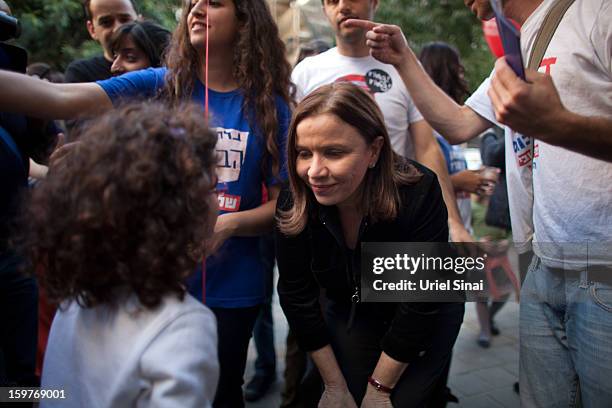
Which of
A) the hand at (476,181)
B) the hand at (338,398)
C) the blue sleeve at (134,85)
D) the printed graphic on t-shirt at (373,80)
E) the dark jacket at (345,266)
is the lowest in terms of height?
the hand at (338,398)

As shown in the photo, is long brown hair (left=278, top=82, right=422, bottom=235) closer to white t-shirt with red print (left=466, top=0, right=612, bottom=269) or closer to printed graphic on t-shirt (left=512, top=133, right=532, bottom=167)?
printed graphic on t-shirt (left=512, top=133, right=532, bottom=167)

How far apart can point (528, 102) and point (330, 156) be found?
0.69m

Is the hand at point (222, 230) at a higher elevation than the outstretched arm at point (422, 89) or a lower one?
lower

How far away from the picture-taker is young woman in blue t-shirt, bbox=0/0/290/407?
1730mm

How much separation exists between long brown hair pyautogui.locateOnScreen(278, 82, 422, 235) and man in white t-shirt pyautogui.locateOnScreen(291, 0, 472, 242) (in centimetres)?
60

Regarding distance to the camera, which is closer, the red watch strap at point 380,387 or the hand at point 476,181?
the red watch strap at point 380,387

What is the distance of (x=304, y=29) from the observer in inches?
136

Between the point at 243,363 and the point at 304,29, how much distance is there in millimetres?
2432

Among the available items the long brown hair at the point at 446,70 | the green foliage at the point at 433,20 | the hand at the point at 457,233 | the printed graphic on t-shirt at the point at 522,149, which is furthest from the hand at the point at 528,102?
the green foliage at the point at 433,20

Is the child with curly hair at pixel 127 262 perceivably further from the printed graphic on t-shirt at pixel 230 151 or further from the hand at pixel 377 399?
the hand at pixel 377 399

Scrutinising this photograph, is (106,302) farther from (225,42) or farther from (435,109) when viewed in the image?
(435,109)

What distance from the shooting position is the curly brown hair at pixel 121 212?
3.29ft

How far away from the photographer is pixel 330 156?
5.34 ft

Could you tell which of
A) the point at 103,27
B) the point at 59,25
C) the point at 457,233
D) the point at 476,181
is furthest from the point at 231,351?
the point at 59,25
